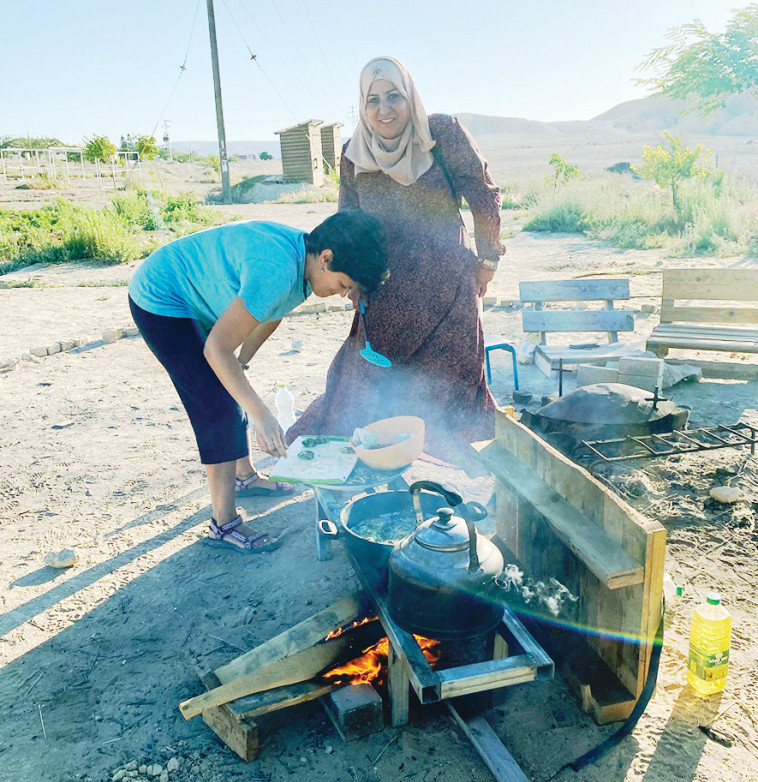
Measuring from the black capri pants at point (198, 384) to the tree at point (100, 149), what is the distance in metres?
35.6

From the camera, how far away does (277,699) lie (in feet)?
7.28

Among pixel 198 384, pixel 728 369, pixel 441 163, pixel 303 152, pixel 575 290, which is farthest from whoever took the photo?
pixel 303 152

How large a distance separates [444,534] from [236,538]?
1.58m

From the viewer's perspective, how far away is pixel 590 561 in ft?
6.77

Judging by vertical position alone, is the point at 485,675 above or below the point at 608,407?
below

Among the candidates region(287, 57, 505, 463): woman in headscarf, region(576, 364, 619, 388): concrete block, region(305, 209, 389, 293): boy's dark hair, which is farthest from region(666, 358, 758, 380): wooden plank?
region(305, 209, 389, 293): boy's dark hair

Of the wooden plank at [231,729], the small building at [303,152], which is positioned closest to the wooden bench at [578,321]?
the wooden plank at [231,729]

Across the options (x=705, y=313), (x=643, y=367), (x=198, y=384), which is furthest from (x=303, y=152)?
(x=198, y=384)

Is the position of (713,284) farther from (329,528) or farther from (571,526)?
(329,528)

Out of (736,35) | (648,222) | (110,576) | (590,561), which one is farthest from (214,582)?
(736,35)

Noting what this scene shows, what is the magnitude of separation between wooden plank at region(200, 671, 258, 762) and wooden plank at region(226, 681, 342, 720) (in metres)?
0.03

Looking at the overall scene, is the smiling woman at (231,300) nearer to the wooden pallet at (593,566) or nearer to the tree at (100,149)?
the wooden pallet at (593,566)

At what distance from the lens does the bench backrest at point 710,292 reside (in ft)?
19.9

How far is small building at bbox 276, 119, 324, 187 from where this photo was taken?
2986 centimetres
